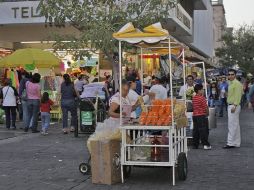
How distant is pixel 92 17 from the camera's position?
13.8 meters

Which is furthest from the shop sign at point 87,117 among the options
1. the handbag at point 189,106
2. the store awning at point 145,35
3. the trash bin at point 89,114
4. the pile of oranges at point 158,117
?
the store awning at point 145,35

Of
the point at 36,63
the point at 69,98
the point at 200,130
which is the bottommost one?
the point at 200,130

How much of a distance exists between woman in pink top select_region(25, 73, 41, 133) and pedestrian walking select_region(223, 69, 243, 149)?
19.1 ft

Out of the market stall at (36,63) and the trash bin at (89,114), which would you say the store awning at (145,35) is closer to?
the trash bin at (89,114)

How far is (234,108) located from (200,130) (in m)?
0.95

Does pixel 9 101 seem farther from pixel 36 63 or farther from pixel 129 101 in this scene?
pixel 129 101

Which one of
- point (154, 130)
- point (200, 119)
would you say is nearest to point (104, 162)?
point (154, 130)

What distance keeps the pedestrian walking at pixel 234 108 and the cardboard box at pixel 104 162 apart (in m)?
4.78

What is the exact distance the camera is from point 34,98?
15.5m

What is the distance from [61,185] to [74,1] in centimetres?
702

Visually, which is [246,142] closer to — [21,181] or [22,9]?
[21,181]

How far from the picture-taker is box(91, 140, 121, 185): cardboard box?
8.22 metres

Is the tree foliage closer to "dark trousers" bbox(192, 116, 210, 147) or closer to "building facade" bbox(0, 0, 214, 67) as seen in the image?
"dark trousers" bbox(192, 116, 210, 147)

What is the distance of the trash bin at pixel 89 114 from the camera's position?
46.8 feet
